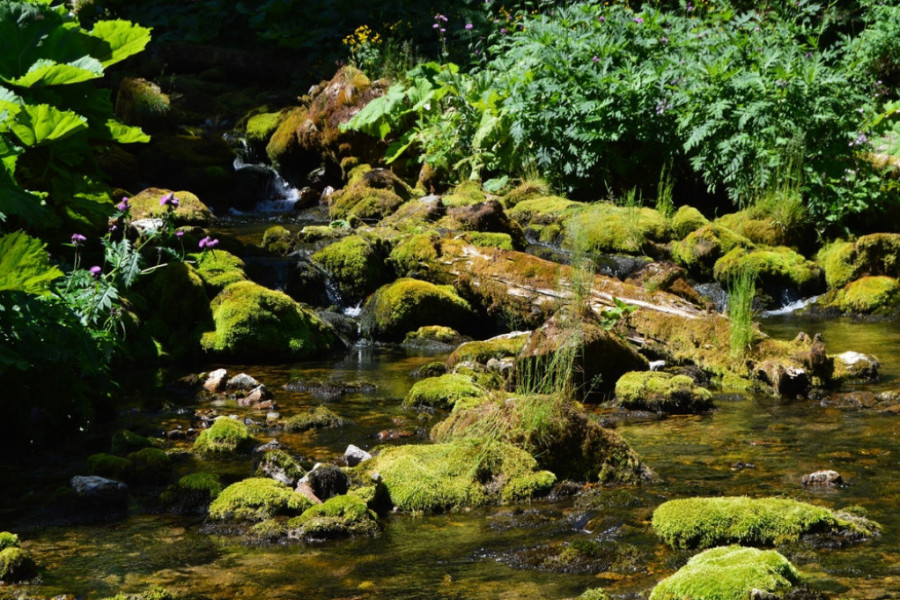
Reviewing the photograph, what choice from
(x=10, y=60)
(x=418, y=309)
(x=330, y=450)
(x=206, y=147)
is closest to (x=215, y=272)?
(x=418, y=309)

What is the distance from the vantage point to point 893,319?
11.9 m

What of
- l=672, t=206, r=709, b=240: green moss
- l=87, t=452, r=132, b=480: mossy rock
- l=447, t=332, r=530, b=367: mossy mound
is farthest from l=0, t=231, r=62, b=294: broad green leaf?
l=672, t=206, r=709, b=240: green moss

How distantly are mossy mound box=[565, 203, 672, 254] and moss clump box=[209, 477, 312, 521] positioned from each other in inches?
316

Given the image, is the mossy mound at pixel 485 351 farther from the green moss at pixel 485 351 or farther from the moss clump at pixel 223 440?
the moss clump at pixel 223 440

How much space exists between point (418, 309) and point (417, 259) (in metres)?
1.05

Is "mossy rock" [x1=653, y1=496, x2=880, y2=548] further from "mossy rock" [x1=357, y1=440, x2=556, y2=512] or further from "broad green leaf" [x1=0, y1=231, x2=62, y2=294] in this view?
"broad green leaf" [x1=0, y1=231, x2=62, y2=294]

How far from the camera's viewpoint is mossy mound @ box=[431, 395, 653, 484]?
5832mm

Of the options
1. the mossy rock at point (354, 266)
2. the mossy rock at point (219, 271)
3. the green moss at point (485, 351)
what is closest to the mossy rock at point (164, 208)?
the mossy rock at point (219, 271)

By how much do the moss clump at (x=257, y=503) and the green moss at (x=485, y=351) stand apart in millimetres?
3932

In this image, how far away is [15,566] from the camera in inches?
173

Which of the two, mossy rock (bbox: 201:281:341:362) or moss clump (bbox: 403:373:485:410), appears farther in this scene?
mossy rock (bbox: 201:281:341:362)

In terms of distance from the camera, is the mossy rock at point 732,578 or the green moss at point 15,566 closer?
the mossy rock at point 732,578

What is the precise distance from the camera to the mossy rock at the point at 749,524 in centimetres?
470

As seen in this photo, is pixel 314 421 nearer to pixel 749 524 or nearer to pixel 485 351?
pixel 485 351
